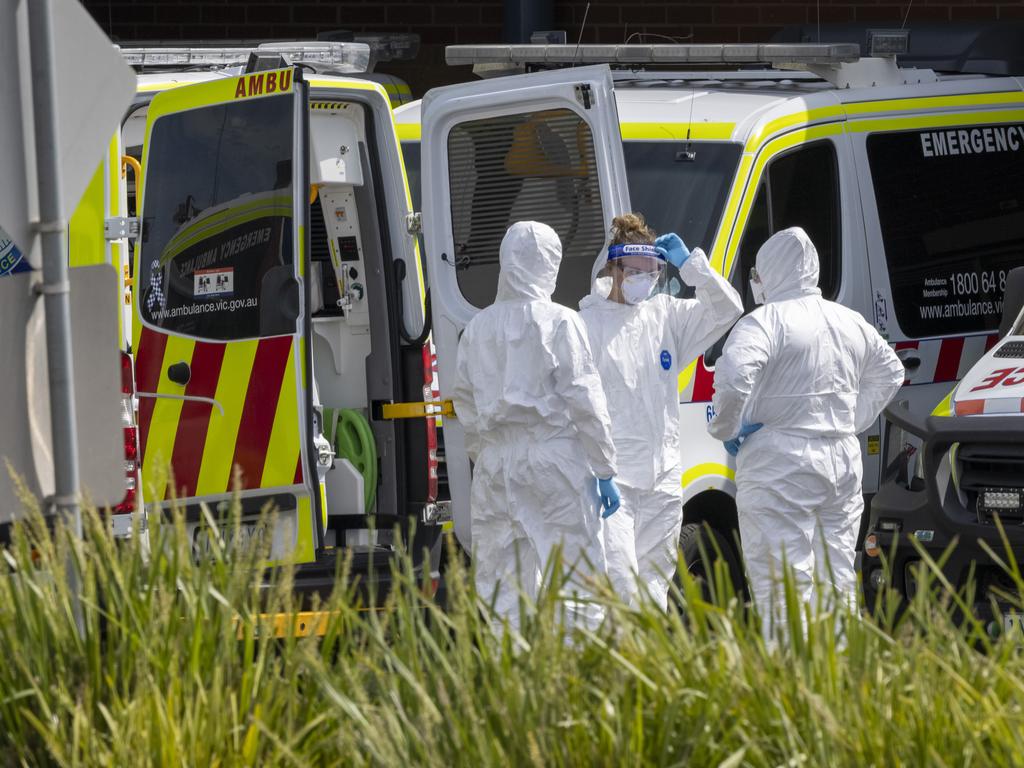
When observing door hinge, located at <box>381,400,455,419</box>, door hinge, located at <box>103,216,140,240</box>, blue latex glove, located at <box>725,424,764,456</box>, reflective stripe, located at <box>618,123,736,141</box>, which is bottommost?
blue latex glove, located at <box>725,424,764,456</box>

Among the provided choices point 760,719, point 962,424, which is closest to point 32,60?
point 760,719

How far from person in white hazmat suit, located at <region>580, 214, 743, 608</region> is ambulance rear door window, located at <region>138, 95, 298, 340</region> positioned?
1198 millimetres

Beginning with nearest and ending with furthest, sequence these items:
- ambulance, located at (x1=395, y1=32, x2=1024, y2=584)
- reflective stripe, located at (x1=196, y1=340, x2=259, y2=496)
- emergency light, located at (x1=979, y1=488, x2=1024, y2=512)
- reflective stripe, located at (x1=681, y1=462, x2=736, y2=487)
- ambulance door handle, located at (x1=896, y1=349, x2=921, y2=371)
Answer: emergency light, located at (x1=979, y1=488, x2=1024, y2=512)
reflective stripe, located at (x1=196, y1=340, x2=259, y2=496)
ambulance, located at (x1=395, y1=32, x2=1024, y2=584)
reflective stripe, located at (x1=681, y1=462, x2=736, y2=487)
ambulance door handle, located at (x1=896, y1=349, x2=921, y2=371)

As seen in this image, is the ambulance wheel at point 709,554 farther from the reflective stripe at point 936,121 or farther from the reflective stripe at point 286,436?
the reflective stripe at point 936,121

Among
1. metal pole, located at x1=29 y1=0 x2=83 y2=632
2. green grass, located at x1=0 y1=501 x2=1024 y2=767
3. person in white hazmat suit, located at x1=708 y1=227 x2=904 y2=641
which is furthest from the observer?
person in white hazmat suit, located at x1=708 y1=227 x2=904 y2=641

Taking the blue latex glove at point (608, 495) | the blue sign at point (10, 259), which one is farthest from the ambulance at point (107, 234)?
the blue latex glove at point (608, 495)

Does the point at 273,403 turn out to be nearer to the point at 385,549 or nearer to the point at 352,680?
the point at 385,549

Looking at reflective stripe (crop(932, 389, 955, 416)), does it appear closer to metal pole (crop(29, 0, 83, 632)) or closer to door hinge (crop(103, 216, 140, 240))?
door hinge (crop(103, 216, 140, 240))

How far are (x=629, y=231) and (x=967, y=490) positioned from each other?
1.54m

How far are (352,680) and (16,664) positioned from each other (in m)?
0.82

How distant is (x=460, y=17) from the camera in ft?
44.7

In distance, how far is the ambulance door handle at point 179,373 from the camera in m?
6.87

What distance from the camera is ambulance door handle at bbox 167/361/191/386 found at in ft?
22.5

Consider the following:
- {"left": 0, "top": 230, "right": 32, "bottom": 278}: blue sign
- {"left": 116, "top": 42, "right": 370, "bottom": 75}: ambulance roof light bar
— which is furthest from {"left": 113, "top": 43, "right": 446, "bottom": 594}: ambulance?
{"left": 0, "top": 230, "right": 32, "bottom": 278}: blue sign
